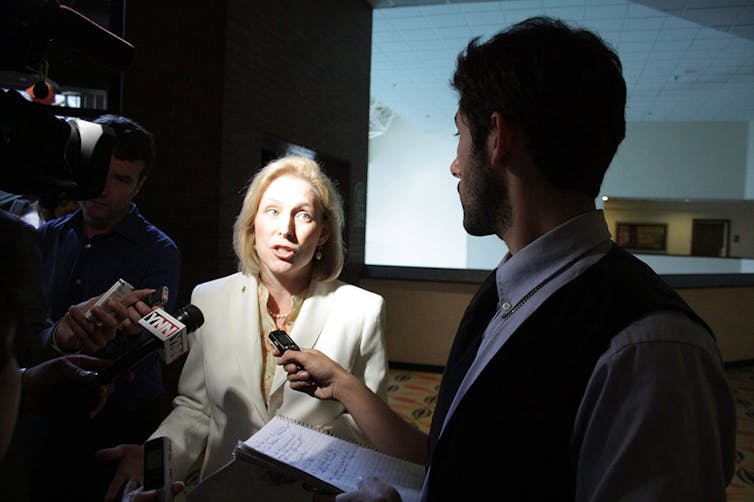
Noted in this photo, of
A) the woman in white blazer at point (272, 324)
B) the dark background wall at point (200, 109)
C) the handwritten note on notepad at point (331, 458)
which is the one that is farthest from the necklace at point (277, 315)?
the dark background wall at point (200, 109)

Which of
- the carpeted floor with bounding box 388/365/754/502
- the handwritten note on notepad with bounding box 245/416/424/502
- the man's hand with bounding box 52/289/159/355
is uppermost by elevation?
the man's hand with bounding box 52/289/159/355

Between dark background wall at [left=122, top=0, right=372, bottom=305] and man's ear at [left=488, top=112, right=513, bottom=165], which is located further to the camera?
dark background wall at [left=122, top=0, right=372, bottom=305]

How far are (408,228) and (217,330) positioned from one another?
1116 centimetres

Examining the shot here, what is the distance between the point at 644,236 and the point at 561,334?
1536 cm

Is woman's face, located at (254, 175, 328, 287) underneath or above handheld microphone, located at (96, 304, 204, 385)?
above

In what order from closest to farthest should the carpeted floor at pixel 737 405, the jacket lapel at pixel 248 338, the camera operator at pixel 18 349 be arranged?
the camera operator at pixel 18 349 < the jacket lapel at pixel 248 338 < the carpeted floor at pixel 737 405

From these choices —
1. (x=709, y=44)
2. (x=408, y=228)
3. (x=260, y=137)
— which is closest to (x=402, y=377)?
(x=260, y=137)

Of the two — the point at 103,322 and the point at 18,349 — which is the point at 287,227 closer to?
the point at 103,322

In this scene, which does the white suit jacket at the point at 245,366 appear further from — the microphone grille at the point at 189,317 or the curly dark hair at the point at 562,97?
the curly dark hair at the point at 562,97

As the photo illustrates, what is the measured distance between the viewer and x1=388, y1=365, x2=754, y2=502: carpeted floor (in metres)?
3.39

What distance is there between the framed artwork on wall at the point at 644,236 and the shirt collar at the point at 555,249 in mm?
14646

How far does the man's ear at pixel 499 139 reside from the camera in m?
0.94

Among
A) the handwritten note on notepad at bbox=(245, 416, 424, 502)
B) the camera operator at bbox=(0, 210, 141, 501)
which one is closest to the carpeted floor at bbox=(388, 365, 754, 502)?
the handwritten note on notepad at bbox=(245, 416, 424, 502)

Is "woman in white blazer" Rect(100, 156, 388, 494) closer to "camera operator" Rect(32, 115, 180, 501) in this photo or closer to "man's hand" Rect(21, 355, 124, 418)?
"camera operator" Rect(32, 115, 180, 501)
